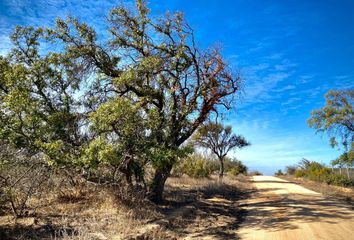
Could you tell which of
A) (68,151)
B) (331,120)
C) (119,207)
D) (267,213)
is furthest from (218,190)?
(331,120)

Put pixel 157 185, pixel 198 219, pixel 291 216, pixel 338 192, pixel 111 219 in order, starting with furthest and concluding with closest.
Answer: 1. pixel 338 192
2. pixel 157 185
3. pixel 291 216
4. pixel 198 219
5. pixel 111 219

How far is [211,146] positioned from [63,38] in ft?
98.5

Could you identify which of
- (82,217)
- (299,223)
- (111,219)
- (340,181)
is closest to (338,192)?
(340,181)

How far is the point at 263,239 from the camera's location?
9094 mm

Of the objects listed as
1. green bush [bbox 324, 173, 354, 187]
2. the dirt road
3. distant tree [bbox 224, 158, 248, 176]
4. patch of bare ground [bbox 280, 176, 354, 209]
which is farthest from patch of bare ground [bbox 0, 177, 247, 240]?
distant tree [bbox 224, 158, 248, 176]

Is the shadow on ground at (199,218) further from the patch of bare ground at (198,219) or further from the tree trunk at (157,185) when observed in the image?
the tree trunk at (157,185)

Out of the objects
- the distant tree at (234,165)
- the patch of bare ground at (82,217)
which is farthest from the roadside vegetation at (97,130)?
the distant tree at (234,165)

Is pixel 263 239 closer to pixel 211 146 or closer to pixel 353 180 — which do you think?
pixel 353 180

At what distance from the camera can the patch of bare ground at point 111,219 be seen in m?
8.62

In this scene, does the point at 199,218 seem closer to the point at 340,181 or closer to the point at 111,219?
the point at 111,219

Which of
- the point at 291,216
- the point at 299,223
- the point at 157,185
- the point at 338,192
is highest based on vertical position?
the point at 338,192

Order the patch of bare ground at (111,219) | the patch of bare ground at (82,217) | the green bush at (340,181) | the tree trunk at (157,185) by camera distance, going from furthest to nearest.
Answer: the green bush at (340,181), the tree trunk at (157,185), the patch of bare ground at (111,219), the patch of bare ground at (82,217)

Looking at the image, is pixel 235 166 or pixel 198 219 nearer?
pixel 198 219

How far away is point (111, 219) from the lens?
33.7 ft
